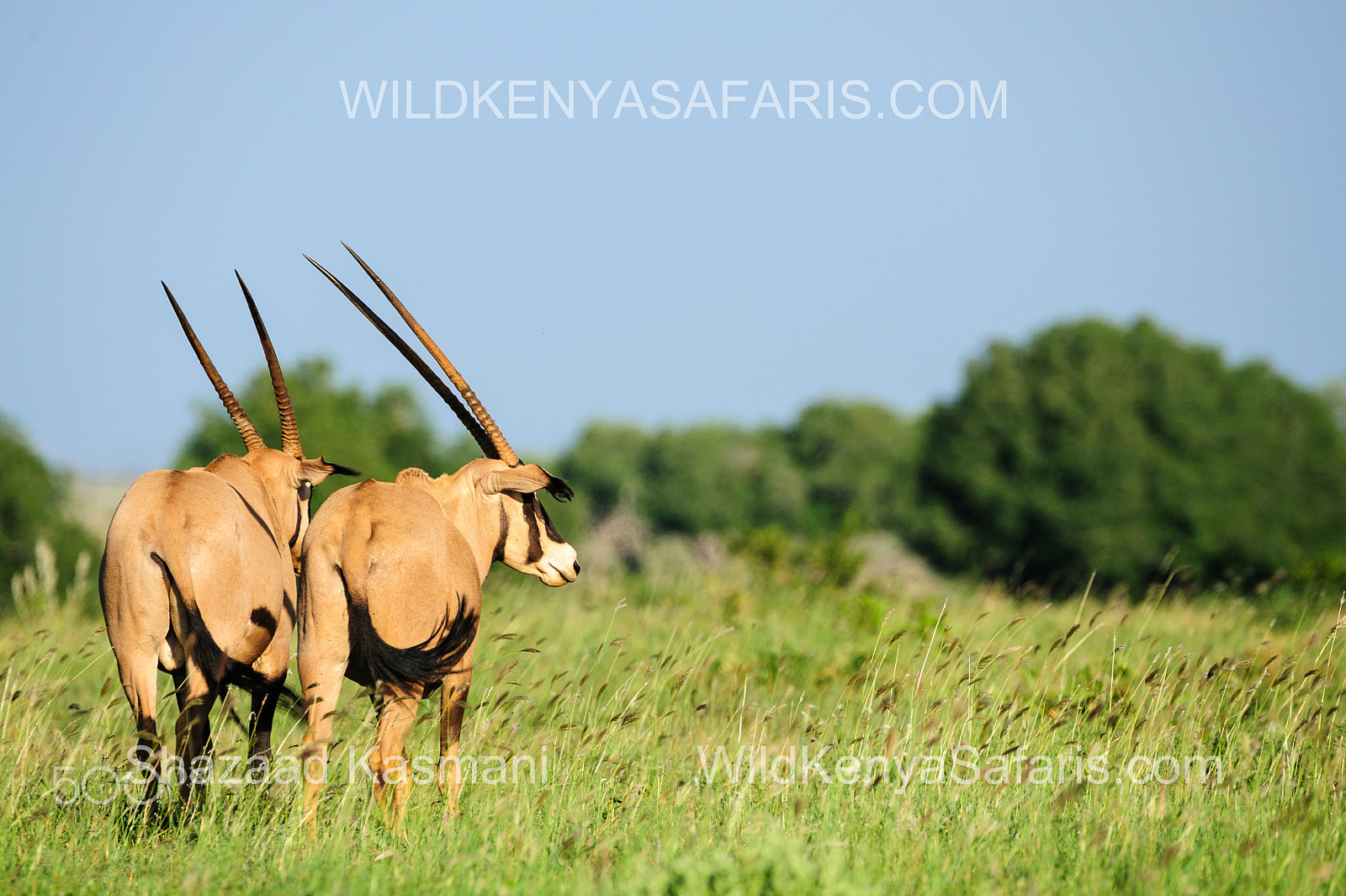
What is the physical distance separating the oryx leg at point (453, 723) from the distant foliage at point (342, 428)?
1127 inches

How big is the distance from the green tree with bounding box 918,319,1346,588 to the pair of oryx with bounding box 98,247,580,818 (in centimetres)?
3684

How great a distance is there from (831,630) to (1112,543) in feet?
112

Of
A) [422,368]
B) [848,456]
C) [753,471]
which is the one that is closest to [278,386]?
[422,368]

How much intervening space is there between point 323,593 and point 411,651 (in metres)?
0.48

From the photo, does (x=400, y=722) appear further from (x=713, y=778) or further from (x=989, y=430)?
(x=989, y=430)

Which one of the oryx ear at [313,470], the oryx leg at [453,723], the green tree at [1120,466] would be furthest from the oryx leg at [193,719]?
the green tree at [1120,466]

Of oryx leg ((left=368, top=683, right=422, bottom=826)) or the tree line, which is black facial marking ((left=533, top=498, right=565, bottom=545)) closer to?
oryx leg ((left=368, top=683, right=422, bottom=826))

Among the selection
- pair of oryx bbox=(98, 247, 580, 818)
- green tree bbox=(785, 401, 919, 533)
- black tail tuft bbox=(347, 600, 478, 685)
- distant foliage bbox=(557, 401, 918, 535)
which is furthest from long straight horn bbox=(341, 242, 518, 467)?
distant foliage bbox=(557, 401, 918, 535)

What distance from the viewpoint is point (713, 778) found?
564 cm

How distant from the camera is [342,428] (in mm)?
40719

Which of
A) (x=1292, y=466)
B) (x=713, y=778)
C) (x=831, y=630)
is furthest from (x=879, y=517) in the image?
(x=713, y=778)

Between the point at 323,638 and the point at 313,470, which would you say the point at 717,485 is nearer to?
the point at 313,470

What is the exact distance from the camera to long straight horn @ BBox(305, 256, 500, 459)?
5.59 m

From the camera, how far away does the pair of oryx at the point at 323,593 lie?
4.93 m
